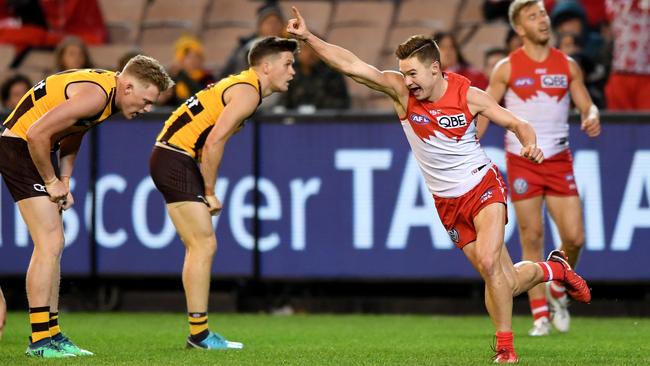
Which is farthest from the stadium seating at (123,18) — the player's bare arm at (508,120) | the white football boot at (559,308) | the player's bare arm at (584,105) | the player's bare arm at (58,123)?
the player's bare arm at (508,120)

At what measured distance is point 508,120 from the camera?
8.41 m

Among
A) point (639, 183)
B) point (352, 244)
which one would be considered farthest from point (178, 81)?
point (639, 183)

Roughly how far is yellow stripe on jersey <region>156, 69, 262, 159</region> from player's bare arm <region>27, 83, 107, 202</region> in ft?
2.95

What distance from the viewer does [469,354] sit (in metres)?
9.03

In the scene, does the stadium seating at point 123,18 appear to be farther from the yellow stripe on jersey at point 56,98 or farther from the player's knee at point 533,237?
the yellow stripe on jersey at point 56,98

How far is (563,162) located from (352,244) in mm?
2587

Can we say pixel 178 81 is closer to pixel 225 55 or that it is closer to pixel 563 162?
pixel 225 55

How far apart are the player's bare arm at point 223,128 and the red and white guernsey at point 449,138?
4.21 feet

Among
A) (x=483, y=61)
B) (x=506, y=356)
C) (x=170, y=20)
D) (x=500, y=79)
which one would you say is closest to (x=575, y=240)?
(x=500, y=79)

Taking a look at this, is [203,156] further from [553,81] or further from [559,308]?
[559,308]

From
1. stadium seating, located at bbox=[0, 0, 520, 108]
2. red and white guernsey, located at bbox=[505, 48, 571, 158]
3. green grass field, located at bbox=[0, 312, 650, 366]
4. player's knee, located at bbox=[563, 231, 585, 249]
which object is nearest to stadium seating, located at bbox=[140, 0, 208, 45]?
stadium seating, located at bbox=[0, 0, 520, 108]

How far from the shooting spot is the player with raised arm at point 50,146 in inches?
348

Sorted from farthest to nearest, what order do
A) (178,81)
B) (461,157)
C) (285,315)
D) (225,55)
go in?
1. (225,55)
2. (178,81)
3. (285,315)
4. (461,157)

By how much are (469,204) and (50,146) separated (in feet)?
9.01
